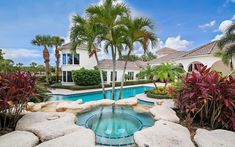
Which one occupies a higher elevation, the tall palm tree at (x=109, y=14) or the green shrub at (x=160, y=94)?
the tall palm tree at (x=109, y=14)

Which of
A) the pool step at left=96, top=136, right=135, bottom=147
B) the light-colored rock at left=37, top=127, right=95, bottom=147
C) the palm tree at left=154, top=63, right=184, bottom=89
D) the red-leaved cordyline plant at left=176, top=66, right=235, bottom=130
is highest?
the palm tree at left=154, top=63, right=184, bottom=89

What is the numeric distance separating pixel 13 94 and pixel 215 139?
6.09 metres

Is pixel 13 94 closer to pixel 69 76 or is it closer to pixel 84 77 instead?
pixel 84 77

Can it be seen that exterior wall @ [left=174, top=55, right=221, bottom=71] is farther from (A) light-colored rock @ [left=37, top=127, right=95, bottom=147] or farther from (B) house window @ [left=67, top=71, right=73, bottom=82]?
(A) light-colored rock @ [left=37, top=127, right=95, bottom=147]

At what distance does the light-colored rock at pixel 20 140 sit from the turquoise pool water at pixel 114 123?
1.74 metres

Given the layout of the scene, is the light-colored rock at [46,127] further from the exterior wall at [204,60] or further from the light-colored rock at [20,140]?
the exterior wall at [204,60]

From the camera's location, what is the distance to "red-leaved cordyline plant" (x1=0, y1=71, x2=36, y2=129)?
13.9 feet

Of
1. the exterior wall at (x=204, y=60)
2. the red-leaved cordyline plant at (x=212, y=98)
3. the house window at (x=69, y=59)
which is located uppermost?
the house window at (x=69, y=59)

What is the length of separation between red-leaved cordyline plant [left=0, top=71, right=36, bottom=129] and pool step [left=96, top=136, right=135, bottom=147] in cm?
283

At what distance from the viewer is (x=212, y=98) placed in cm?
465

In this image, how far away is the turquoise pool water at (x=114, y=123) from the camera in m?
4.56

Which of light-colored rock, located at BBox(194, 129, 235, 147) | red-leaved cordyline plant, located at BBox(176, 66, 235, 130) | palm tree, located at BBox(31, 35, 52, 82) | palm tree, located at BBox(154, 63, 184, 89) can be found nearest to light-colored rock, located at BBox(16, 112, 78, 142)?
light-colored rock, located at BBox(194, 129, 235, 147)

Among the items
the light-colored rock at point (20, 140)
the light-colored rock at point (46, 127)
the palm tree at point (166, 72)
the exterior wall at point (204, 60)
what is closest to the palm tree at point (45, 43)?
the palm tree at point (166, 72)

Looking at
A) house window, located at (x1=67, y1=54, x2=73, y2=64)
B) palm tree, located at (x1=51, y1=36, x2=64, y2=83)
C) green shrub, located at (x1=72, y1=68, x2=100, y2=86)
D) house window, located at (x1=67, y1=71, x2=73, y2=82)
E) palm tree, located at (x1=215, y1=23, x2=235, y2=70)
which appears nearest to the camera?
palm tree, located at (x1=215, y1=23, x2=235, y2=70)
